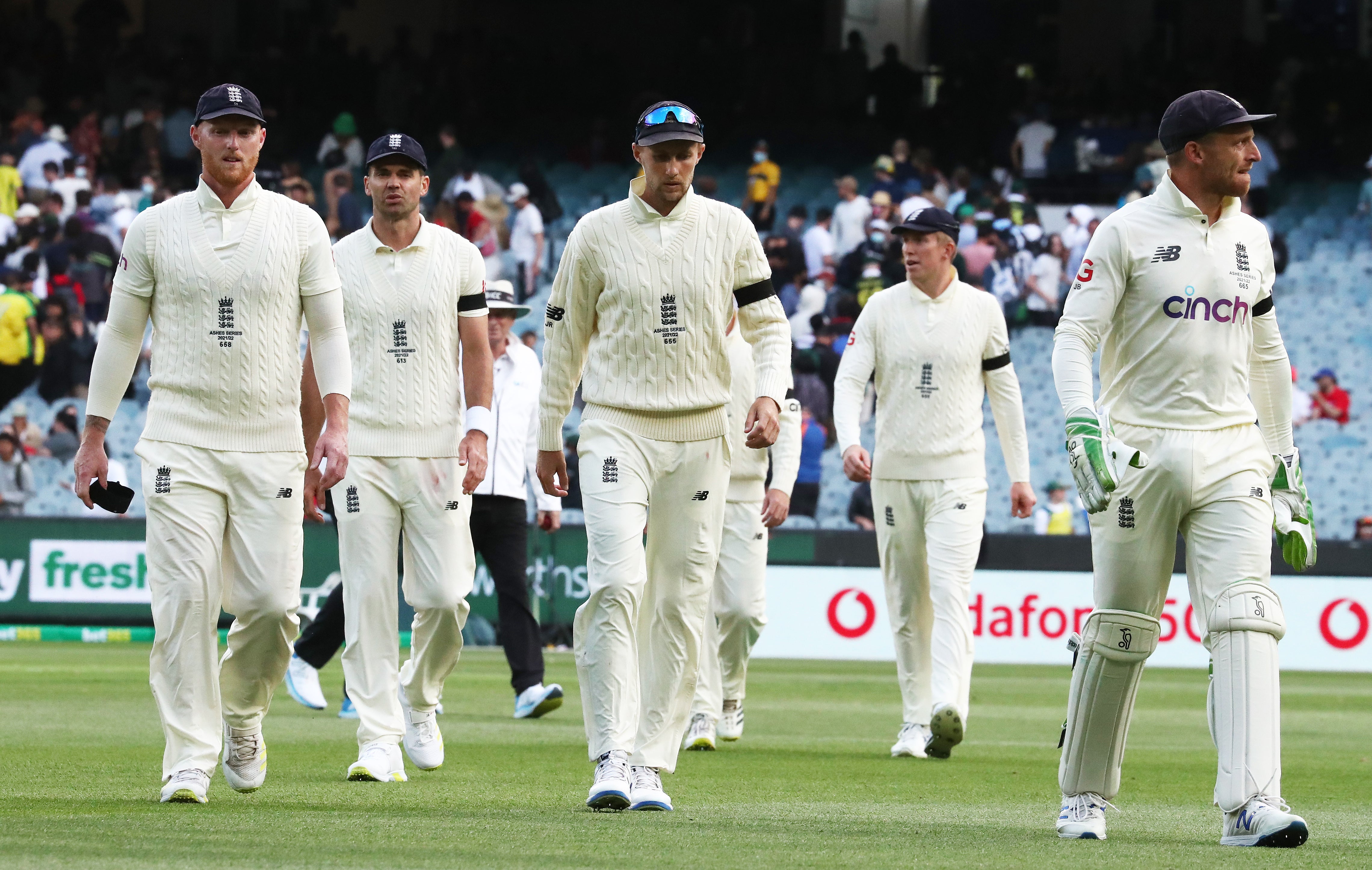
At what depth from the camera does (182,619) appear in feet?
22.8

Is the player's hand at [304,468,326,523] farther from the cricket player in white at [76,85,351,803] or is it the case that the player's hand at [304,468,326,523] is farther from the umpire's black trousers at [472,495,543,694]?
the umpire's black trousers at [472,495,543,694]

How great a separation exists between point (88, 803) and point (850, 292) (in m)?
18.8

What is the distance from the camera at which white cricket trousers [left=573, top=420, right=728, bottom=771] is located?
7.03 m

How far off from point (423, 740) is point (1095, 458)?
12.5 feet

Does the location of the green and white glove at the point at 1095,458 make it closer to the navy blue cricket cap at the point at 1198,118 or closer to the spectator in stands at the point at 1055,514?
the navy blue cricket cap at the point at 1198,118

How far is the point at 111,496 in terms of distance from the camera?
274 inches

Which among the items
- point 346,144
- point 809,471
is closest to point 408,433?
point 809,471

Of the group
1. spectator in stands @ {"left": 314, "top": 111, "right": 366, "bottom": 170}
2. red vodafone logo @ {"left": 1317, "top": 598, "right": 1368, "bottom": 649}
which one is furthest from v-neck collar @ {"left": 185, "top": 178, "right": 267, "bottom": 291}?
spectator in stands @ {"left": 314, "top": 111, "right": 366, "bottom": 170}

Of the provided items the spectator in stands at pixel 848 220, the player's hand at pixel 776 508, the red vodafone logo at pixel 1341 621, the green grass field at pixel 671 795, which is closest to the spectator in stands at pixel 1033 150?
the spectator in stands at pixel 848 220

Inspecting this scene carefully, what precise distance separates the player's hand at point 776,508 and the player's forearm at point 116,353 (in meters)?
3.86

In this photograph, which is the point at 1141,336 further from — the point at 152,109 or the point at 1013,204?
the point at 152,109

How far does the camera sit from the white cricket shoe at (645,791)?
6.94m

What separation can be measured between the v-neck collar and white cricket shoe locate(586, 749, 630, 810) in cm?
216

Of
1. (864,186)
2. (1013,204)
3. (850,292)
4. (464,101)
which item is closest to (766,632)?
(850,292)
